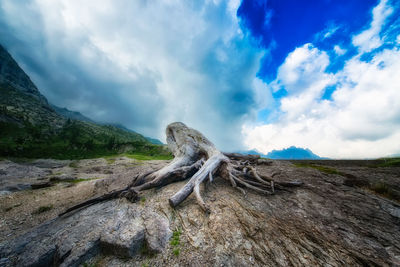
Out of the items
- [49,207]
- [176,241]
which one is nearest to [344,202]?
[176,241]

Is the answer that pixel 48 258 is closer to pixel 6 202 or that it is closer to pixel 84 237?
pixel 84 237

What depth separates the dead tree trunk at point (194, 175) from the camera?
753cm

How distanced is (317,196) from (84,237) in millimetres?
10514

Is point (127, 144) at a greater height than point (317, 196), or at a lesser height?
greater

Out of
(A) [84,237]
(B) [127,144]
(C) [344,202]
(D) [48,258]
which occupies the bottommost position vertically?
(D) [48,258]

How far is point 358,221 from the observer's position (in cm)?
520

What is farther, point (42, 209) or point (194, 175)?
point (42, 209)

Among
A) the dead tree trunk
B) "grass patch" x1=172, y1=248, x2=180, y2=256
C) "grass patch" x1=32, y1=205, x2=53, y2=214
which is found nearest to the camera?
"grass patch" x1=172, y1=248, x2=180, y2=256

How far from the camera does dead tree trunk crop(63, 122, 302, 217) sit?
24.7ft

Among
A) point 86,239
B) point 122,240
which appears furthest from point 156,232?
point 86,239

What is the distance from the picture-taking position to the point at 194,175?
8555 millimetres

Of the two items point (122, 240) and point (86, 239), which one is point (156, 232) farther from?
point (86, 239)

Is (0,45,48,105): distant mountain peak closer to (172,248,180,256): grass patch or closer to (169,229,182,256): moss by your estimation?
(169,229,182,256): moss

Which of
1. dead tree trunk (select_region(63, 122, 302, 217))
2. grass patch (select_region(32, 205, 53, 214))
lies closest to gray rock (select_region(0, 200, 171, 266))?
dead tree trunk (select_region(63, 122, 302, 217))
